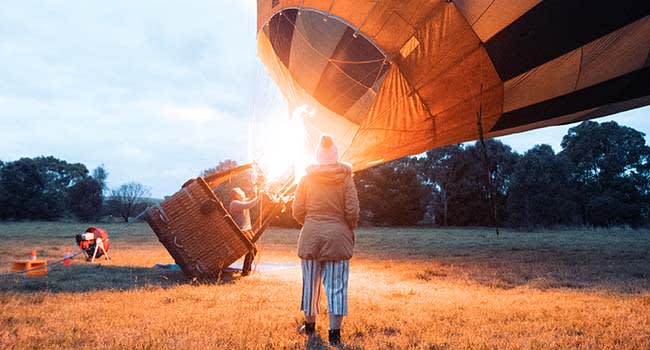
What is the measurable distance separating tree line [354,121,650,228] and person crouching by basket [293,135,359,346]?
86.0 ft

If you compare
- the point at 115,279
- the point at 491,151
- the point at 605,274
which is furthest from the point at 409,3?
the point at 491,151

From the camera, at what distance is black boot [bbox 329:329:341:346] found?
10.4ft

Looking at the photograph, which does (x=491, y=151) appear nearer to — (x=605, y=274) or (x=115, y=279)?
(x=605, y=274)

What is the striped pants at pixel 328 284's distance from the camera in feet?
10.8

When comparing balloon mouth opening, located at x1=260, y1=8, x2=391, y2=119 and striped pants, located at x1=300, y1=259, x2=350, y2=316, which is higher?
balloon mouth opening, located at x1=260, y1=8, x2=391, y2=119

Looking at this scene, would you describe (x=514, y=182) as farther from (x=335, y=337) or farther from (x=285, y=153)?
(x=335, y=337)

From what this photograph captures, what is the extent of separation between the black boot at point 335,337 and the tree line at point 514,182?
26.4 metres

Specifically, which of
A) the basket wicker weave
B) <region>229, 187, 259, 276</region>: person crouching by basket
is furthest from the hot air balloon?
the basket wicker weave

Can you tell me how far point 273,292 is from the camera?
5012 millimetres

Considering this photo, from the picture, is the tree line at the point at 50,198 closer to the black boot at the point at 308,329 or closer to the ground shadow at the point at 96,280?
the ground shadow at the point at 96,280

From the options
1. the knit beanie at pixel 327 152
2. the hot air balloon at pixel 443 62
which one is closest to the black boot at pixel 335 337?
the knit beanie at pixel 327 152

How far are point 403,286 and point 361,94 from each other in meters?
2.89

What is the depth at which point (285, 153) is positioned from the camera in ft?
22.4

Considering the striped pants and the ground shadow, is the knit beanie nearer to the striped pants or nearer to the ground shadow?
the striped pants
